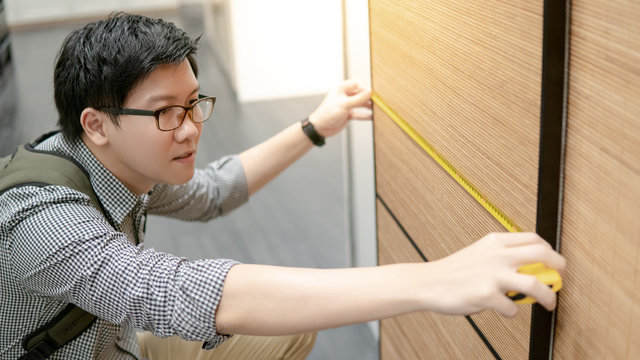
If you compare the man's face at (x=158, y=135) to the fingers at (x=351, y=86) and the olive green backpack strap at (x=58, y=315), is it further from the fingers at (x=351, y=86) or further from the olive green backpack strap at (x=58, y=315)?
the fingers at (x=351, y=86)

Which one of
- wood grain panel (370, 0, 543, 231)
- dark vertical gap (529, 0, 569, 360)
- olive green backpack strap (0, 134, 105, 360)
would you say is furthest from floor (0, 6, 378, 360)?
dark vertical gap (529, 0, 569, 360)

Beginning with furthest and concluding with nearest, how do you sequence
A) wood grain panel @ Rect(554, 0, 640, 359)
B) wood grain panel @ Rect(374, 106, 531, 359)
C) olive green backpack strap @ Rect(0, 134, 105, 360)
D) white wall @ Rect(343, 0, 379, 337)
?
white wall @ Rect(343, 0, 379, 337) < olive green backpack strap @ Rect(0, 134, 105, 360) < wood grain panel @ Rect(374, 106, 531, 359) < wood grain panel @ Rect(554, 0, 640, 359)

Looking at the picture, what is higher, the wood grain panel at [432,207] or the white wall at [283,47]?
the wood grain panel at [432,207]

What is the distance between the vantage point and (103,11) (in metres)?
9.91

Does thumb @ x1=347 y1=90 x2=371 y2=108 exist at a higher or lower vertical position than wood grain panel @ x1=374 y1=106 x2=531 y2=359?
higher

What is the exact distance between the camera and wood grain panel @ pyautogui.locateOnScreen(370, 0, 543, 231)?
1.25 m

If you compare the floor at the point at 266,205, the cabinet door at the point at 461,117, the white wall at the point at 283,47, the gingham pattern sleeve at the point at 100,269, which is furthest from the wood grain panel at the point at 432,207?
the white wall at the point at 283,47

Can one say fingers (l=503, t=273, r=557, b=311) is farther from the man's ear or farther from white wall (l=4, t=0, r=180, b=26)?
white wall (l=4, t=0, r=180, b=26)

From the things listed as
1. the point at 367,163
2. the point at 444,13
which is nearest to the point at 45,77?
the point at 367,163

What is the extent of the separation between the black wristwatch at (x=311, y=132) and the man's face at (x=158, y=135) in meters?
0.50

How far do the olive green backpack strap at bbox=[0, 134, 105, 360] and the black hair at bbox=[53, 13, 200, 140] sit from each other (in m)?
0.12

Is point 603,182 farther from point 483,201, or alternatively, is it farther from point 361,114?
point 361,114

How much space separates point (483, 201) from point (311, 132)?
87 cm

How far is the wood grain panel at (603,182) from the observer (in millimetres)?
1034
